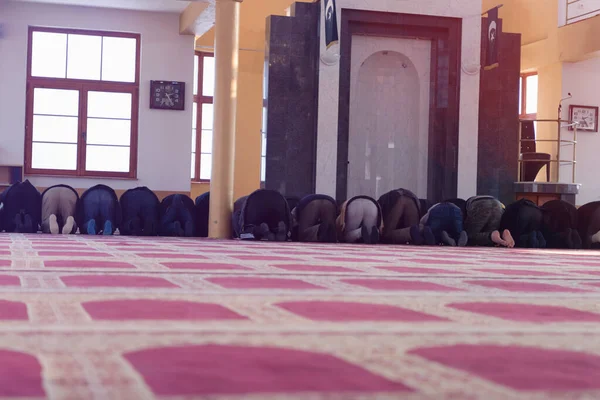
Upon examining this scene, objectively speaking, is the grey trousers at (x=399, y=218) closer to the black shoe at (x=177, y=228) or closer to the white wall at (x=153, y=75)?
the black shoe at (x=177, y=228)

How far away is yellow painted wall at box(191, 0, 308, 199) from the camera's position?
15453 millimetres

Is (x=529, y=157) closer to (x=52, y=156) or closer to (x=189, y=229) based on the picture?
(x=189, y=229)

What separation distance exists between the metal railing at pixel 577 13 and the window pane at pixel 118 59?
7.47 m

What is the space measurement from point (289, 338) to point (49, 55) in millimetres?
11817

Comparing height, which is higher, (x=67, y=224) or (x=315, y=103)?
(x=315, y=103)

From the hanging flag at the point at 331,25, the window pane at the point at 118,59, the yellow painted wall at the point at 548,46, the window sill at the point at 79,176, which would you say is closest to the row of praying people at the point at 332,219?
the hanging flag at the point at 331,25

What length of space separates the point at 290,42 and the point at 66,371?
35.6 feet

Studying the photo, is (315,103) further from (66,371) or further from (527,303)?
(66,371)

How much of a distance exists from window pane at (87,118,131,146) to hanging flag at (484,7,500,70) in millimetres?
5398

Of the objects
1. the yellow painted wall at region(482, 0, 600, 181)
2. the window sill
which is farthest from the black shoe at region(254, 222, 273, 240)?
the yellow painted wall at region(482, 0, 600, 181)

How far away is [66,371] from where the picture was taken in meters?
1.30

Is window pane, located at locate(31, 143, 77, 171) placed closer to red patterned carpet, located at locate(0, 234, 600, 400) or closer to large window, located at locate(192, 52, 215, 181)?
large window, located at locate(192, 52, 215, 181)

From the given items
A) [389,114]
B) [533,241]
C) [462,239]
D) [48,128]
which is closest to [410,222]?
[462,239]

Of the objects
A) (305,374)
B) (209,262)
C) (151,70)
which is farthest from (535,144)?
(305,374)
